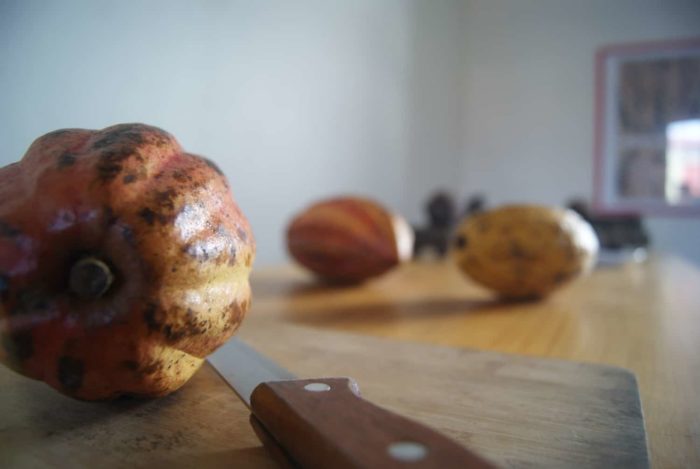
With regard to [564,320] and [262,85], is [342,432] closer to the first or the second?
[564,320]

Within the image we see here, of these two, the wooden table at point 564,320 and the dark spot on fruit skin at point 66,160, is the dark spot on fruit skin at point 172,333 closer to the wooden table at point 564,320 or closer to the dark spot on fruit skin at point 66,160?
the dark spot on fruit skin at point 66,160

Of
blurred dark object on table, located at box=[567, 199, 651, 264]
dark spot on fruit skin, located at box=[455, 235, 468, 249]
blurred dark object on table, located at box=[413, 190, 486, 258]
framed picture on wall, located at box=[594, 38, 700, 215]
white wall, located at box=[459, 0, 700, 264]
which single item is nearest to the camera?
dark spot on fruit skin, located at box=[455, 235, 468, 249]

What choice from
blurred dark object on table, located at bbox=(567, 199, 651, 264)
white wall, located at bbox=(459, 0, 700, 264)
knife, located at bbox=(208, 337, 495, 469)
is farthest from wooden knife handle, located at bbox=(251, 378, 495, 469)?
white wall, located at bbox=(459, 0, 700, 264)

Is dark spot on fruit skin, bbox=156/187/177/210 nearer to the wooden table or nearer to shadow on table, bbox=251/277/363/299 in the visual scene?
the wooden table

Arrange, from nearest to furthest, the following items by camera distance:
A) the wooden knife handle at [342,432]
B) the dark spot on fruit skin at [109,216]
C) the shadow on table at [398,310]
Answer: the wooden knife handle at [342,432]
the dark spot on fruit skin at [109,216]
the shadow on table at [398,310]

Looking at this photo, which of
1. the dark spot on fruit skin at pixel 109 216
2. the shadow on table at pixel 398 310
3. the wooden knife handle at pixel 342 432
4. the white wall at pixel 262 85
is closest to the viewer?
the wooden knife handle at pixel 342 432

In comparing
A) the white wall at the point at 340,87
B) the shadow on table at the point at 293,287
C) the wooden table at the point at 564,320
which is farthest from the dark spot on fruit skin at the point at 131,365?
the shadow on table at the point at 293,287
